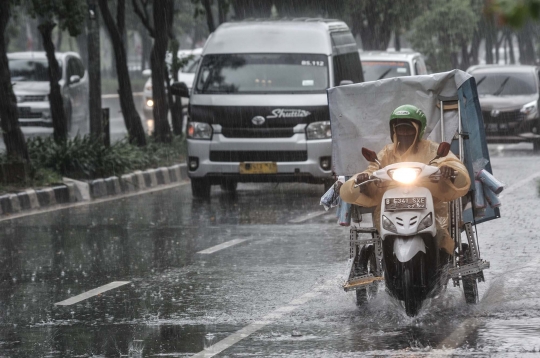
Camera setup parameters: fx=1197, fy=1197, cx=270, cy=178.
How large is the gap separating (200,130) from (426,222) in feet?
28.6

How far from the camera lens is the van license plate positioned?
15.1 metres

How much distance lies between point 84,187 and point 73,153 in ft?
3.51

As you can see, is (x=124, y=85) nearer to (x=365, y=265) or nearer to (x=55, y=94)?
(x=55, y=94)

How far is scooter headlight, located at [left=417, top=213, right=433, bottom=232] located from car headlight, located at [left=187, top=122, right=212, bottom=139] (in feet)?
28.2

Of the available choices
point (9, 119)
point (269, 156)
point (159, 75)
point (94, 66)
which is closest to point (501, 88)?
point (159, 75)

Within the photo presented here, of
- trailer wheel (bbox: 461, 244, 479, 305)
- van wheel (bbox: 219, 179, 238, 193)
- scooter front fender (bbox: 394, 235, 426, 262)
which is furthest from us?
van wheel (bbox: 219, 179, 238, 193)

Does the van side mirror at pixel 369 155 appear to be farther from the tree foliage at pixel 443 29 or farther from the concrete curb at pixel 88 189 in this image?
the tree foliage at pixel 443 29

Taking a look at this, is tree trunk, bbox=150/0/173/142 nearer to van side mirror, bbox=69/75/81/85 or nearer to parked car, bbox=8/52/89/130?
parked car, bbox=8/52/89/130

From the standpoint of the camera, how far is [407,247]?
6.94 meters

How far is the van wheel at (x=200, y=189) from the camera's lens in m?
15.7

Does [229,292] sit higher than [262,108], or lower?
lower

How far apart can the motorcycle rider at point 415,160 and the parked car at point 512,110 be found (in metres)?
17.1

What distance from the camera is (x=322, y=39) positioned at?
53.8 feet

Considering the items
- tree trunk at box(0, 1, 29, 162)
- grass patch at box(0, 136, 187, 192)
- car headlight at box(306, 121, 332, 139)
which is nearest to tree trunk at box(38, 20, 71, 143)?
grass patch at box(0, 136, 187, 192)
